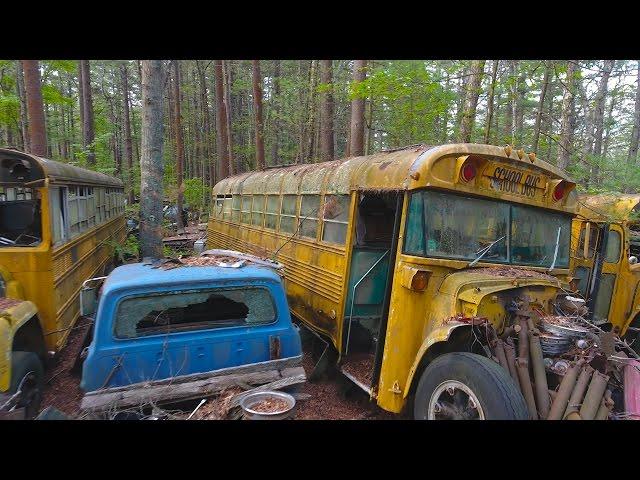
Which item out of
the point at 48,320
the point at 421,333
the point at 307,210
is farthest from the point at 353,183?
the point at 48,320

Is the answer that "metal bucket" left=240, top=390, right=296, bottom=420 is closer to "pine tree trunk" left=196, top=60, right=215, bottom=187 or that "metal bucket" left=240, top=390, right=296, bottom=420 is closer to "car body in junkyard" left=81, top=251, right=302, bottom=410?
"car body in junkyard" left=81, top=251, right=302, bottom=410

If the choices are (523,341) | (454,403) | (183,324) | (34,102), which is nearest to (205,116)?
(34,102)

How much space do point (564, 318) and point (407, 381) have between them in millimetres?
1617

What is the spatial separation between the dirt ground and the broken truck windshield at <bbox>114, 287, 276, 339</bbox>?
0.97m

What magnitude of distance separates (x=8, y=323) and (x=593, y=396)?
16.9 feet

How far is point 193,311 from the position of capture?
4496 millimetres

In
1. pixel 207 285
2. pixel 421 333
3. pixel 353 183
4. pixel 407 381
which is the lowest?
pixel 407 381

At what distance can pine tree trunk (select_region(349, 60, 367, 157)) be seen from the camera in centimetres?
1110

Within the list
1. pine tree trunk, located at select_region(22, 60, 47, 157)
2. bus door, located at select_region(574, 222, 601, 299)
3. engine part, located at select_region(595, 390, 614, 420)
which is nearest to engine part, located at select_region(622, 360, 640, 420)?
engine part, located at select_region(595, 390, 614, 420)

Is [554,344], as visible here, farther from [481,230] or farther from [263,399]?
[263,399]

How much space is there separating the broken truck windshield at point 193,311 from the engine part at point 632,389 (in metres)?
3.22

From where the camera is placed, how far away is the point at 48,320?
5199 mm

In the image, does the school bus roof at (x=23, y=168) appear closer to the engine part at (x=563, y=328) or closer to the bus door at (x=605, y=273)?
the engine part at (x=563, y=328)
